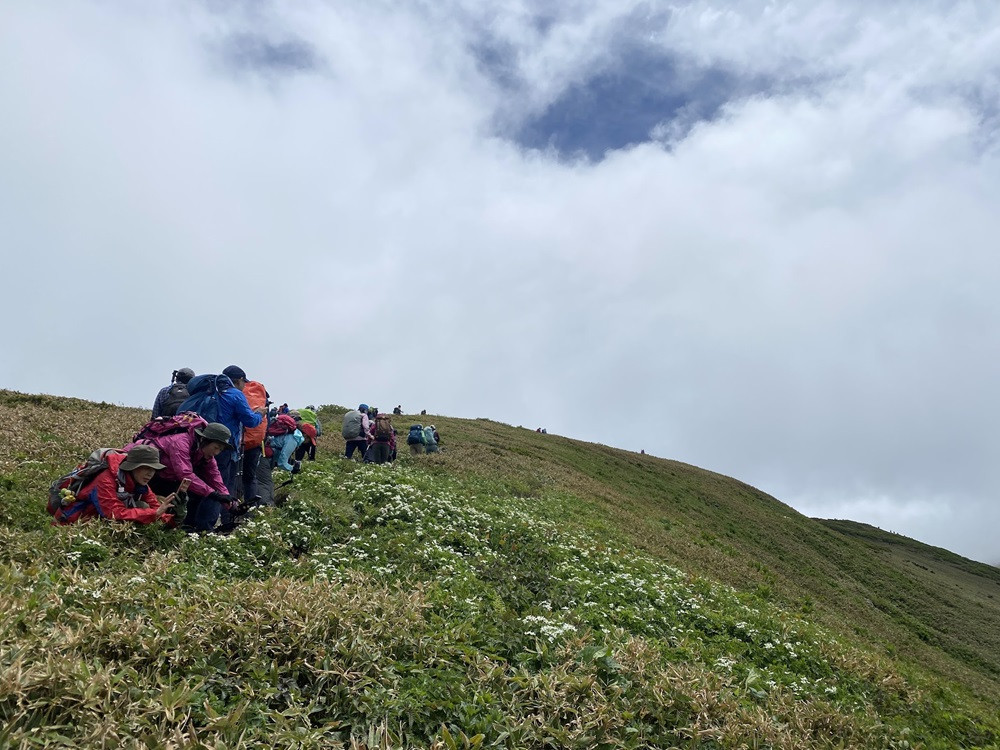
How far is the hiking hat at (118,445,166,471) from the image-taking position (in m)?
9.67

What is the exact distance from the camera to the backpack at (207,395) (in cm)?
1186

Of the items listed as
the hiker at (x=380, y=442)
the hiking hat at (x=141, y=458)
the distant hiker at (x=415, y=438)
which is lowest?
the hiking hat at (x=141, y=458)

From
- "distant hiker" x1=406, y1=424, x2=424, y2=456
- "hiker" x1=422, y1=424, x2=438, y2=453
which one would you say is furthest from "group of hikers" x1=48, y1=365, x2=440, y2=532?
"hiker" x1=422, y1=424, x2=438, y2=453

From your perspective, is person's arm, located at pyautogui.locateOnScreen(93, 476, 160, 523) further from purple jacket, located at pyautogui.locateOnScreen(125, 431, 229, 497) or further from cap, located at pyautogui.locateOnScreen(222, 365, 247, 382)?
cap, located at pyautogui.locateOnScreen(222, 365, 247, 382)

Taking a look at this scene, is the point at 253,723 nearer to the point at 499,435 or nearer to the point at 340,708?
the point at 340,708

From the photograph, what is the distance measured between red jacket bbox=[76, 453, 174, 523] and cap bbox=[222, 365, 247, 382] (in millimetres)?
3139

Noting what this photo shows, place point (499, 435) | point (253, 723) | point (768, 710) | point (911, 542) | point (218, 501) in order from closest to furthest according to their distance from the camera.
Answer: point (253, 723)
point (768, 710)
point (218, 501)
point (499, 435)
point (911, 542)

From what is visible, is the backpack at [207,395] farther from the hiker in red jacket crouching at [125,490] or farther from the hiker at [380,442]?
the hiker at [380,442]

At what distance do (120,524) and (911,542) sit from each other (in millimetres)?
79722

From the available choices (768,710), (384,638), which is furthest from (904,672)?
(384,638)

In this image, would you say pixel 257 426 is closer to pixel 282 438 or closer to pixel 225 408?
pixel 225 408

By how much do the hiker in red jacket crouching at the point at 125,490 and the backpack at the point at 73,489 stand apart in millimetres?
78

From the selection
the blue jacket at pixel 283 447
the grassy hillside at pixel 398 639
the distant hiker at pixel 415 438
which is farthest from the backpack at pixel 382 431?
the blue jacket at pixel 283 447

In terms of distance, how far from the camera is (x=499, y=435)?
44.1 m
